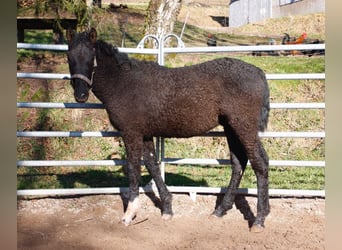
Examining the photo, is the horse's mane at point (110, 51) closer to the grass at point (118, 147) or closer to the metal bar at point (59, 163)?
the metal bar at point (59, 163)

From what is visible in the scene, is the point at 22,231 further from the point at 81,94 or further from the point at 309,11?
the point at 309,11


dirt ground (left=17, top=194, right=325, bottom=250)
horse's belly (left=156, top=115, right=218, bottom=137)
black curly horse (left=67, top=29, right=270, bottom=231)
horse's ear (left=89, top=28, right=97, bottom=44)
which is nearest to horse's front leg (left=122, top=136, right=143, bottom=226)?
black curly horse (left=67, top=29, right=270, bottom=231)

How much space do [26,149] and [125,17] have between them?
9.51 metres

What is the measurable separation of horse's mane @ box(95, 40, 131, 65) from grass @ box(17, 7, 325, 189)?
2.04 meters

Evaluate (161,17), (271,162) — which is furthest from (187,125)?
(161,17)

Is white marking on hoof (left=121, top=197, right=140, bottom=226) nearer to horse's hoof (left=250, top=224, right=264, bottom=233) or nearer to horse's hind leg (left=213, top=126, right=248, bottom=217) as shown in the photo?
horse's hind leg (left=213, top=126, right=248, bottom=217)

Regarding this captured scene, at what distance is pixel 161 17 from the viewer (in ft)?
23.3

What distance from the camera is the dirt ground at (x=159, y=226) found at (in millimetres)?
3885

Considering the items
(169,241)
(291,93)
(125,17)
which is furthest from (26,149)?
(125,17)

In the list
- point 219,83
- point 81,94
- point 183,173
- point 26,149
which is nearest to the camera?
point 81,94

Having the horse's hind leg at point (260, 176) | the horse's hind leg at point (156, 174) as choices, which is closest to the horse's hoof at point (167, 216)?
the horse's hind leg at point (156, 174)

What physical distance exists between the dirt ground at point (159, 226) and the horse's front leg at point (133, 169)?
12 centimetres

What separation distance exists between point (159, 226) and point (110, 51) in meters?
1.96

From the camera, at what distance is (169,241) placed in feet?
12.9
